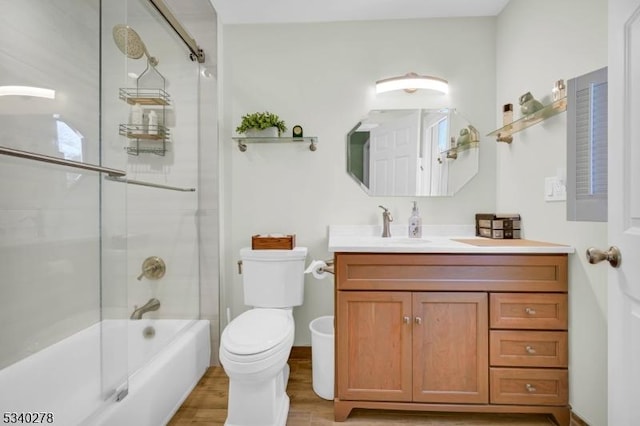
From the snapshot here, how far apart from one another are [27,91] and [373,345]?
2.02 meters

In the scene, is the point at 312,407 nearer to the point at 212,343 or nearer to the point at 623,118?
the point at 212,343

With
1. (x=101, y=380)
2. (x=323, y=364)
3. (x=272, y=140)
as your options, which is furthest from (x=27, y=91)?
(x=323, y=364)

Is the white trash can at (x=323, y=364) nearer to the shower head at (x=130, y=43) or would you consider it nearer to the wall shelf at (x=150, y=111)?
the wall shelf at (x=150, y=111)

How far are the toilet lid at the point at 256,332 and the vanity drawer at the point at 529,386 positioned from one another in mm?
1053

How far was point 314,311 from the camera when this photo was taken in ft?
6.95

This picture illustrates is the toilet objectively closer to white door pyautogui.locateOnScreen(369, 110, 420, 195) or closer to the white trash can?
the white trash can

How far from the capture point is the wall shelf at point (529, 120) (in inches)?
56.2

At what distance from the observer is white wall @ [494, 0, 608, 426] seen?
128 cm

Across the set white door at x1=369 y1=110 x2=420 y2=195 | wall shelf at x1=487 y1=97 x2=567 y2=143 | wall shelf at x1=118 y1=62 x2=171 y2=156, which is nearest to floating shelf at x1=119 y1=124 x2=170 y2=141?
wall shelf at x1=118 y1=62 x2=171 y2=156

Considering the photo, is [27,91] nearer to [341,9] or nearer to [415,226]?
[341,9]

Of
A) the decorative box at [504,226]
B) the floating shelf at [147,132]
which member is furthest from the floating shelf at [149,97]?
the decorative box at [504,226]

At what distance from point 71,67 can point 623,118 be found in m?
2.36

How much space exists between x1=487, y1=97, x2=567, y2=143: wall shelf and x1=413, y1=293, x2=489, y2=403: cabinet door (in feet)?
3.19

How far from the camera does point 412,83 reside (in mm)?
2000
